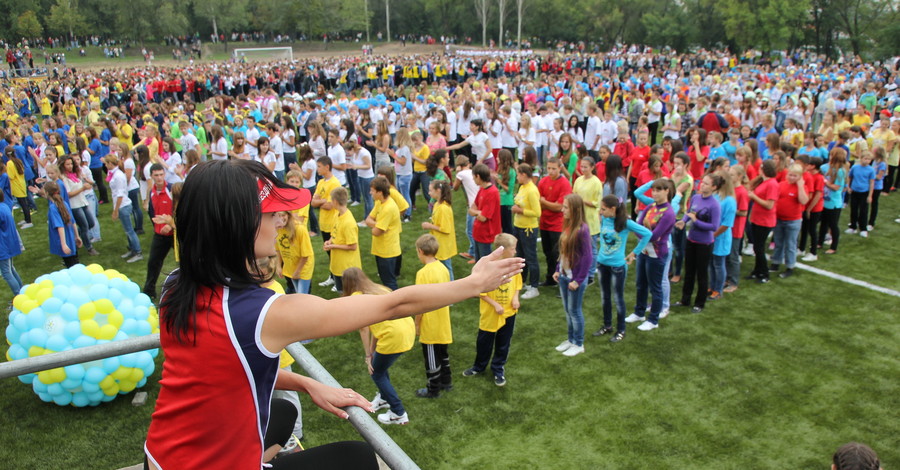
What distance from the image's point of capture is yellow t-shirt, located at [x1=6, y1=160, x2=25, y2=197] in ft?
41.5

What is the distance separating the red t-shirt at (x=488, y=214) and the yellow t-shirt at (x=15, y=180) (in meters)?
9.88

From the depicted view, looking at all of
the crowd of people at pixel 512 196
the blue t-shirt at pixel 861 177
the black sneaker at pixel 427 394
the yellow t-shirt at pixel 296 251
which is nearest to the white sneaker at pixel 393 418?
the crowd of people at pixel 512 196

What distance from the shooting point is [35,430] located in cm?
632

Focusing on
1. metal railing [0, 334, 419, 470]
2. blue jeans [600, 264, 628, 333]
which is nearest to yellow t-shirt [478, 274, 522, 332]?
blue jeans [600, 264, 628, 333]

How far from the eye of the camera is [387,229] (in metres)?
8.49

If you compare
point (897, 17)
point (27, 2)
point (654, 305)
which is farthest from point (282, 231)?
point (27, 2)

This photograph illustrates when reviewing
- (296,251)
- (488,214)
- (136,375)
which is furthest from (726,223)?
(136,375)

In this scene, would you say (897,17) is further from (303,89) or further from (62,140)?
(62,140)

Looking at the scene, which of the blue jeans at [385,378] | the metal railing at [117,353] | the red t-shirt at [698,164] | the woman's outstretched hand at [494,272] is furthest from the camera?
the red t-shirt at [698,164]

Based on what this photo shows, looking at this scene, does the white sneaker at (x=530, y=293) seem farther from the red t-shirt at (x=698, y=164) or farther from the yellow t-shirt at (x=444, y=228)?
the red t-shirt at (x=698, y=164)

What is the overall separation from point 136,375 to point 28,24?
72.4 meters

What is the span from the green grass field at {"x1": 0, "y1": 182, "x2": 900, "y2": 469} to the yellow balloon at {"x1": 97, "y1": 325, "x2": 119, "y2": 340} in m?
0.87

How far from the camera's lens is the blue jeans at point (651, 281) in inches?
314

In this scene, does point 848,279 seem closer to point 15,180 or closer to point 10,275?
point 10,275
